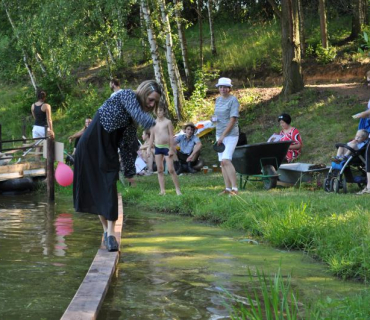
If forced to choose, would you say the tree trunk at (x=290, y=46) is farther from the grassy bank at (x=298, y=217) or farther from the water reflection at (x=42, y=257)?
the water reflection at (x=42, y=257)

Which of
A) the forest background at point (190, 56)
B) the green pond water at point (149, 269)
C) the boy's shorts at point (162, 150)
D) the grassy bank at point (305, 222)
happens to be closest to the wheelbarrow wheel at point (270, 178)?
the grassy bank at point (305, 222)

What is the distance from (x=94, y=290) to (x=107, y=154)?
2052mm

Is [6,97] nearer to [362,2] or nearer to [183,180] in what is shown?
[362,2]

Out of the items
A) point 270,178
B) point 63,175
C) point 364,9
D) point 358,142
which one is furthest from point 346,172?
point 364,9

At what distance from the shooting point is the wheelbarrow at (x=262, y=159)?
13.3 meters

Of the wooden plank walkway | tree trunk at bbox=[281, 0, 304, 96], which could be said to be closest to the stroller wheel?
the wooden plank walkway

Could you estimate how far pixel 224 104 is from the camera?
12.2 m

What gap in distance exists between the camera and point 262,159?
44.1ft

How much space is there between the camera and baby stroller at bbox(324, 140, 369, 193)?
39.1 feet

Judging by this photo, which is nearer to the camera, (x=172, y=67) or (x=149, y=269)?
(x=149, y=269)

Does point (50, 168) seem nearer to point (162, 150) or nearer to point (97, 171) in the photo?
point (162, 150)

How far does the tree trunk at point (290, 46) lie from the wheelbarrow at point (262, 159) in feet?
27.7

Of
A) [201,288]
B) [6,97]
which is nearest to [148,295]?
[201,288]

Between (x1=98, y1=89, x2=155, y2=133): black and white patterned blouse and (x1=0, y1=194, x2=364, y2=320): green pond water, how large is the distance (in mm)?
1361
